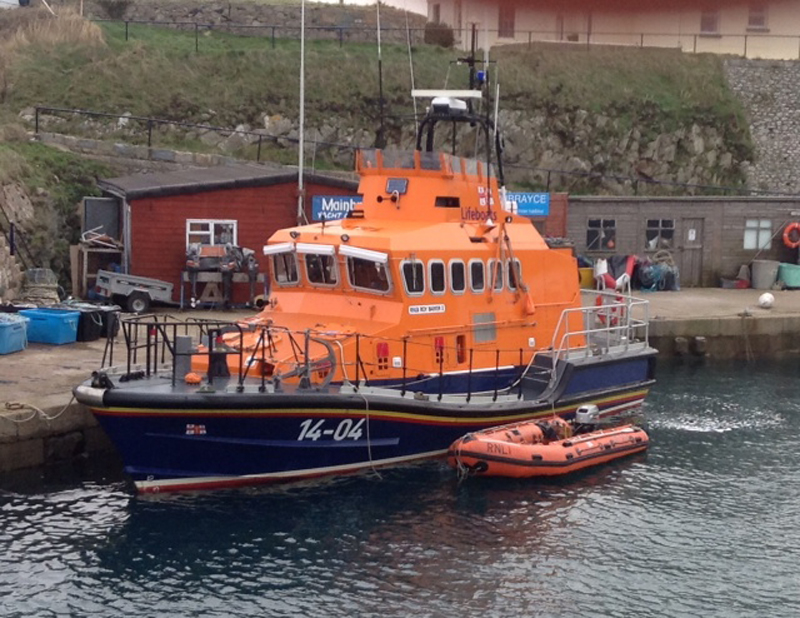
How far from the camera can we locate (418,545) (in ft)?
38.7

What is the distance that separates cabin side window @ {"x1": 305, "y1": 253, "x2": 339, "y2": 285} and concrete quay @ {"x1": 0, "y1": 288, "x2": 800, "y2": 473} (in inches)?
136

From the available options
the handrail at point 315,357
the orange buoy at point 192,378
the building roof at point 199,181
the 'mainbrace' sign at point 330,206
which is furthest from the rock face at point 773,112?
the orange buoy at point 192,378

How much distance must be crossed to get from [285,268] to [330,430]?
8.97 feet

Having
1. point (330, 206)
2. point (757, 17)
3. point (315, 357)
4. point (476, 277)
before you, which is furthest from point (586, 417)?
point (757, 17)

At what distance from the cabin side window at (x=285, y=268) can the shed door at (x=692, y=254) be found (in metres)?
17.1

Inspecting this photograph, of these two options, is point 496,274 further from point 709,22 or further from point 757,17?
point 757,17

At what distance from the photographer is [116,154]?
2550cm

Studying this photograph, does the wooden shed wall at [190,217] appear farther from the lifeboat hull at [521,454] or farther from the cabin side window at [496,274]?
the lifeboat hull at [521,454]

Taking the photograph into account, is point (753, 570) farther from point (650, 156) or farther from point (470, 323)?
point (650, 156)

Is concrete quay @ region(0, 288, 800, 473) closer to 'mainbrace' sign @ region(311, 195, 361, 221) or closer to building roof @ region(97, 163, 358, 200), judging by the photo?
building roof @ region(97, 163, 358, 200)

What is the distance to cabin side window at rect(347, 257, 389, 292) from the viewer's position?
1406 cm

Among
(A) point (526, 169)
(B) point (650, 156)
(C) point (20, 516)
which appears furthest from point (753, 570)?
(B) point (650, 156)

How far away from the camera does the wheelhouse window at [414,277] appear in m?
14.0

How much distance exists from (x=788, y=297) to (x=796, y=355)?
12.1 feet
